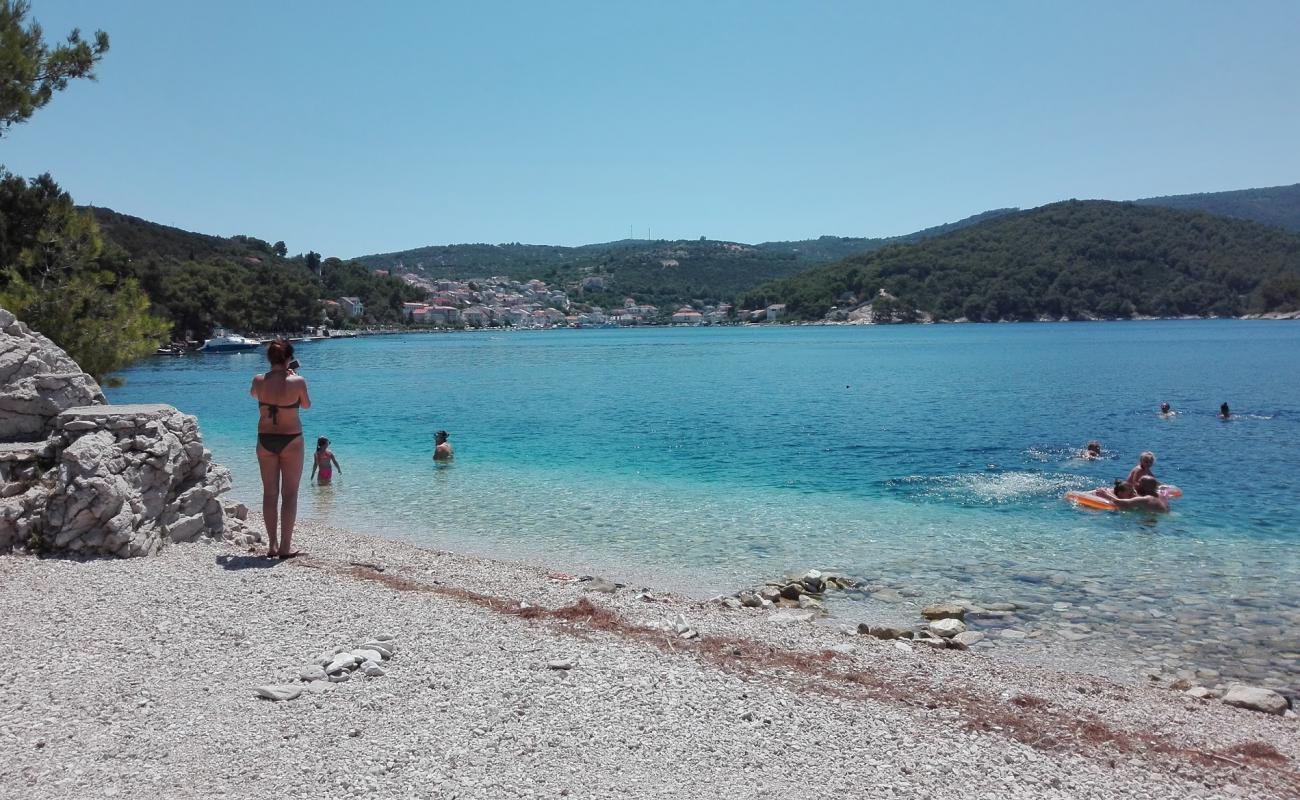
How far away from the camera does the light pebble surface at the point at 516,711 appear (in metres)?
4.56

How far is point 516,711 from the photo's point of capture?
5.37 m

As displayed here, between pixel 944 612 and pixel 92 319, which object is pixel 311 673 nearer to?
pixel 944 612

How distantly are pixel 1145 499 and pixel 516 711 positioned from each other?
1351cm

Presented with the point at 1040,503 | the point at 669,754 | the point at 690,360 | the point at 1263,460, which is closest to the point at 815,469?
the point at 1040,503

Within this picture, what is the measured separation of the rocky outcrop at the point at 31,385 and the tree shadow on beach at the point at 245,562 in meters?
2.74

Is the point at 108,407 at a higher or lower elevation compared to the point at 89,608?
higher

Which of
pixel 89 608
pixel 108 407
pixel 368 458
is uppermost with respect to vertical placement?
pixel 108 407

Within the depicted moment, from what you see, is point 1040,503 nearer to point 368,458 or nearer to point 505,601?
point 505,601

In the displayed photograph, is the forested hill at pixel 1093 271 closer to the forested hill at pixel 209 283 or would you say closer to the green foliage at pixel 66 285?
the forested hill at pixel 209 283

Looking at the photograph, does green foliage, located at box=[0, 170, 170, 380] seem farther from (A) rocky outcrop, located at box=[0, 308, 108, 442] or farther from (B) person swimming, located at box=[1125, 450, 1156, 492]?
(B) person swimming, located at box=[1125, 450, 1156, 492]

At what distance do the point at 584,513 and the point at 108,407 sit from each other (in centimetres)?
812

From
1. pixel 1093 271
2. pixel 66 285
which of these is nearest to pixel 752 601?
pixel 66 285

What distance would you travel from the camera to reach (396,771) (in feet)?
A: 14.9

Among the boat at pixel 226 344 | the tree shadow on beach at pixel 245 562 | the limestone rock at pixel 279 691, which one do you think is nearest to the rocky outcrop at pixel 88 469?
the tree shadow on beach at pixel 245 562
